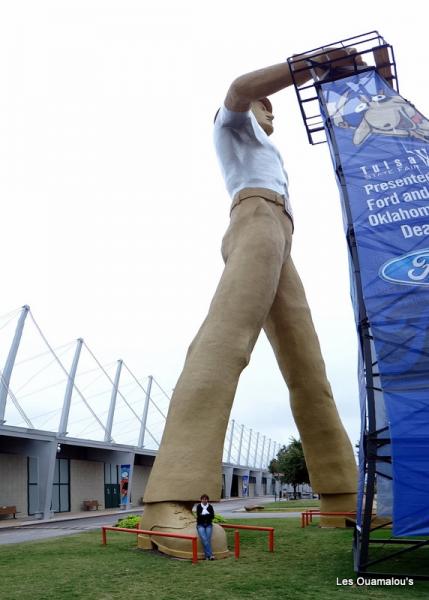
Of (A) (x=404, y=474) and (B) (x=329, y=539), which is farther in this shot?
(B) (x=329, y=539)

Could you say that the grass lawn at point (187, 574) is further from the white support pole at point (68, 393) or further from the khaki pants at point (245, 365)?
the white support pole at point (68, 393)

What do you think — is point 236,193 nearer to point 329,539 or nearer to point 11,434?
point 329,539

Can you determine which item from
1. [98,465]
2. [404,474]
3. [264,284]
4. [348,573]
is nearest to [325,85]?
[264,284]

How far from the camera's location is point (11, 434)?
24500mm

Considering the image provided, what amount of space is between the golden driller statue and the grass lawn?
91 centimetres

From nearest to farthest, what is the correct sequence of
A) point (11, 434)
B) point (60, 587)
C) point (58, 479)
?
point (60, 587)
point (11, 434)
point (58, 479)

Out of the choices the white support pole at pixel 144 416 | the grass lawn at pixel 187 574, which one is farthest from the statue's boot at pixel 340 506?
the white support pole at pixel 144 416

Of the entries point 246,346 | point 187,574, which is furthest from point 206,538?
point 246,346

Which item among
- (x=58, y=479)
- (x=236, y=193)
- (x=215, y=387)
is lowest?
(x=58, y=479)

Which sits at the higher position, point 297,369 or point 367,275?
point 367,275

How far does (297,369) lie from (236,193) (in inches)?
194

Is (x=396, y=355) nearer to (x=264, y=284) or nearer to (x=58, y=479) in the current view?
(x=264, y=284)

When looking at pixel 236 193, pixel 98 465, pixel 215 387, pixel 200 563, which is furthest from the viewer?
pixel 98 465

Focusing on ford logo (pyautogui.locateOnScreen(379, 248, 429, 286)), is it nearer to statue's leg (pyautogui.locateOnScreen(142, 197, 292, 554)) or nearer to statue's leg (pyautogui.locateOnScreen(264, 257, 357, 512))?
statue's leg (pyautogui.locateOnScreen(142, 197, 292, 554))
